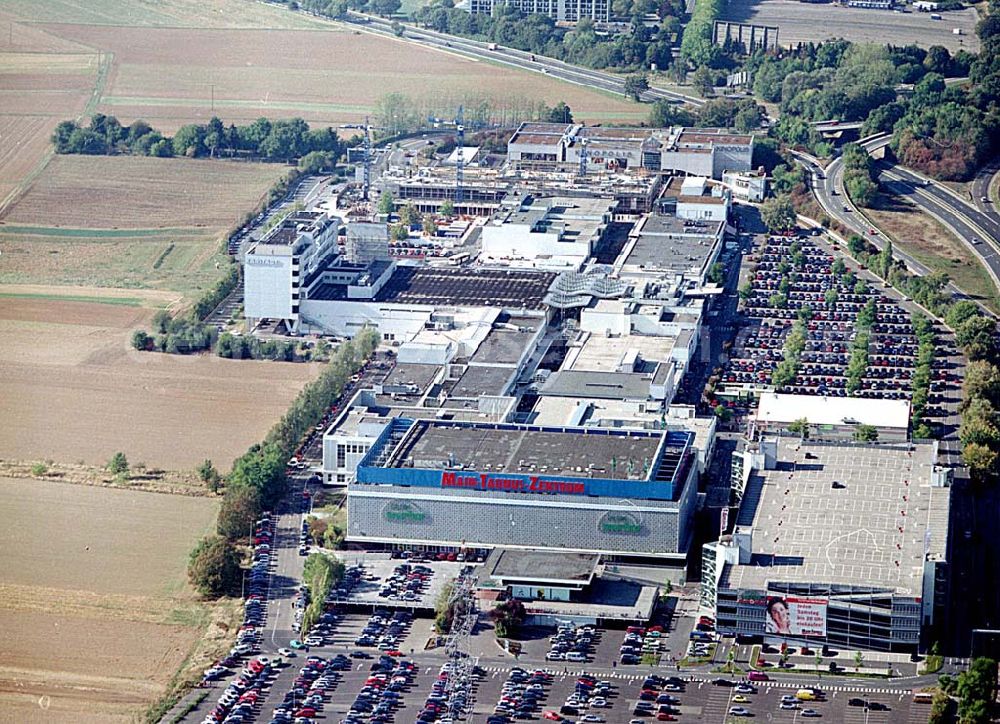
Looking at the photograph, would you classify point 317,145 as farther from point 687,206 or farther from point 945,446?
point 945,446

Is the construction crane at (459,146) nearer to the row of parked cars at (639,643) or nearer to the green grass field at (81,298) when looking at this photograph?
the green grass field at (81,298)

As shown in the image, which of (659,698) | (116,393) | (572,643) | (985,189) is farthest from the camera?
(985,189)

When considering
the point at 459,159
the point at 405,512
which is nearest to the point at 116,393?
the point at 405,512

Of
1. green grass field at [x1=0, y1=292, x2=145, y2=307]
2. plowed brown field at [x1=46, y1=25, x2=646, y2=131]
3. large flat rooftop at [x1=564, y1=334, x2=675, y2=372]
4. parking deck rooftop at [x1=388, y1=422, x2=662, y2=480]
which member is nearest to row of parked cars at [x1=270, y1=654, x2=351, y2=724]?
parking deck rooftop at [x1=388, y1=422, x2=662, y2=480]

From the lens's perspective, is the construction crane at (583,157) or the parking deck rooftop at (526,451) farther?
the construction crane at (583,157)

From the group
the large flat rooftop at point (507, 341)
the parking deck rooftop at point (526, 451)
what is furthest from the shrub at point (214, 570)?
the large flat rooftop at point (507, 341)

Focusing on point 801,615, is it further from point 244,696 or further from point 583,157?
point 583,157
